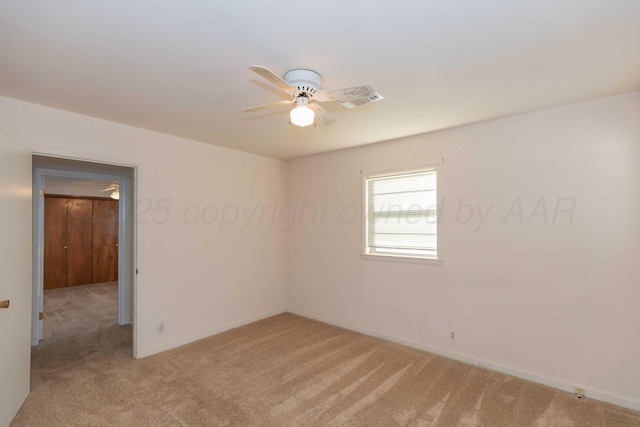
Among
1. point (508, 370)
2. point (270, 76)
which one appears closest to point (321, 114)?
point (270, 76)

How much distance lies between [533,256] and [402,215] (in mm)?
1424

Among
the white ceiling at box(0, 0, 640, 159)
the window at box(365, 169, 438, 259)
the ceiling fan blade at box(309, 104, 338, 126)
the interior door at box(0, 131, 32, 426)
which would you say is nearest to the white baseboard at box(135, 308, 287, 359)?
the interior door at box(0, 131, 32, 426)

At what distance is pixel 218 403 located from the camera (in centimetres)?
258

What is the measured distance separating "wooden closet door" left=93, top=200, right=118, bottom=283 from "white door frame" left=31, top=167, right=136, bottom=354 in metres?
3.49

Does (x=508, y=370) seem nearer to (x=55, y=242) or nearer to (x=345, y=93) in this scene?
(x=345, y=93)

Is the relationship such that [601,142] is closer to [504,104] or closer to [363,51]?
[504,104]

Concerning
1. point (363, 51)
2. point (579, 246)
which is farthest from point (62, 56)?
point (579, 246)

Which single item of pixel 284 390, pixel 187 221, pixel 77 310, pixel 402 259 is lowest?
pixel 77 310

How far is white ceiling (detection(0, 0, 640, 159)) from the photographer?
156 centimetres

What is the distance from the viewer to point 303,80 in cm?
211

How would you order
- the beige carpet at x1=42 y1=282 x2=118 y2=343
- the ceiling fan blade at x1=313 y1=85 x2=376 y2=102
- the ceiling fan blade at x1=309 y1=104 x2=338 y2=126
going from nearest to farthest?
1. the ceiling fan blade at x1=313 y1=85 x2=376 y2=102
2. the ceiling fan blade at x1=309 y1=104 x2=338 y2=126
3. the beige carpet at x1=42 y1=282 x2=118 y2=343

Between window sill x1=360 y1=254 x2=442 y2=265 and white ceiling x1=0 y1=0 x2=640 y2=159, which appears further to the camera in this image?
window sill x1=360 y1=254 x2=442 y2=265

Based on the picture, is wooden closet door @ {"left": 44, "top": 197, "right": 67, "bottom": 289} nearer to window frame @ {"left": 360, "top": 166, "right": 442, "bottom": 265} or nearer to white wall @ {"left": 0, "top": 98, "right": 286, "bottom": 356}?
white wall @ {"left": 0, "top": 98, "right": 286, "bottom": 356}

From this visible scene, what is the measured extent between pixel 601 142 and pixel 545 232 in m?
0.87
